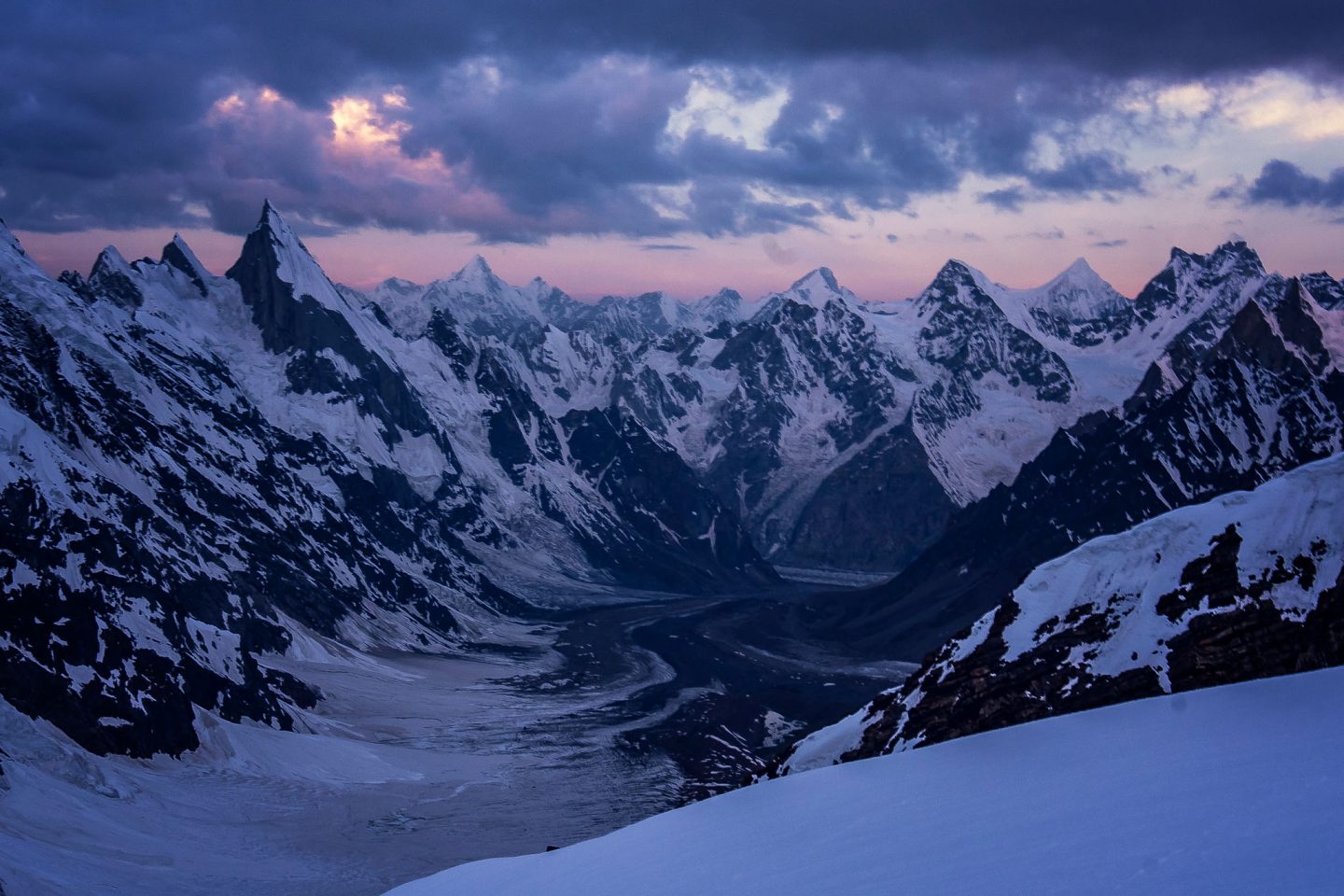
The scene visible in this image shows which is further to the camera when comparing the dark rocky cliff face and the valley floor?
the valley floor

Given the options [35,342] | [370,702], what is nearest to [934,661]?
[370,702]

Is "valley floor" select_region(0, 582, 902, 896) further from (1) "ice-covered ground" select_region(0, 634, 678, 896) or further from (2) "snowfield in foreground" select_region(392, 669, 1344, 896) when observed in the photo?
(2) "snowfield in foreground" select_region(392, 669, 1344, 896)

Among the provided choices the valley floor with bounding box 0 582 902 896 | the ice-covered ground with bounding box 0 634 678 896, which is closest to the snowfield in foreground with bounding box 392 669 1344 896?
the ice-covered ground with bounding box 0 634 678 896

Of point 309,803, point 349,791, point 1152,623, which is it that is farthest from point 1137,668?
point 349,791

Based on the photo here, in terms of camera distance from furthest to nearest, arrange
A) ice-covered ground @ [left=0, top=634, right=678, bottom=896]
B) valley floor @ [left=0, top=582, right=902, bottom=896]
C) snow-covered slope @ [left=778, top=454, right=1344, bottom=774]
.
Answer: valley floor @ [left=0, top=582, right=902, bottom=896], ice-covered ground @ [left=0, top=634, right=678, bottom=896], snow-covered slope @ [left=778, top=454, right=1344, bottom=774]

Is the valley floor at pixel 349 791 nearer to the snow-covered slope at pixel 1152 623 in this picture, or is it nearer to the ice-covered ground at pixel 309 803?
the ice-covered ground at pixel 309 803

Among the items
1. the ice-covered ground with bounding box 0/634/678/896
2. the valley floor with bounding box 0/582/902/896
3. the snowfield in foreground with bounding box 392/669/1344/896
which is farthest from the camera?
the valley floor with bounding box 0/582/902/896

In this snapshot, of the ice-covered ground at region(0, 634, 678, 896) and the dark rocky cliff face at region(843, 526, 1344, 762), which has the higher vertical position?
the dark rocky cliff face at region(843, 526, 1344, 762)
